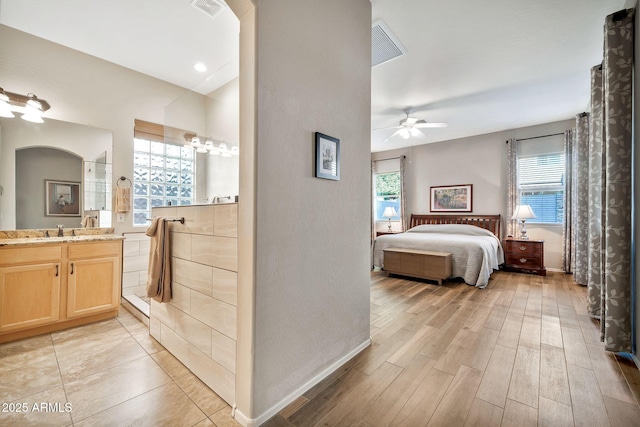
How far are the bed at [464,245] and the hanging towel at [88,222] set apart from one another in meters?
4.15

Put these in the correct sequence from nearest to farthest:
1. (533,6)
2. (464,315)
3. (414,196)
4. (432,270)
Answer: (533,6), (464,315), (432,270), (414,196)

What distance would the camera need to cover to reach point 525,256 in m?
4.77

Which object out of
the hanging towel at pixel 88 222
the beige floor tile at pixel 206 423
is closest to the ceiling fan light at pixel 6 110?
the hanging towel at pixel 88 222

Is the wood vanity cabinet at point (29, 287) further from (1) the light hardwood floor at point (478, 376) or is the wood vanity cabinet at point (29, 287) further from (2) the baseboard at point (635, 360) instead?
(2) the baseboard at point (635, 360)

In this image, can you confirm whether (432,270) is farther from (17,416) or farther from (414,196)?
(17,416)

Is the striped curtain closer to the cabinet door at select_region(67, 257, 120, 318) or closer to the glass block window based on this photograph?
the glass block window

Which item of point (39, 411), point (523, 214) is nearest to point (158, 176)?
point (39, 411)

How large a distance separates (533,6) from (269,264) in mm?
2964

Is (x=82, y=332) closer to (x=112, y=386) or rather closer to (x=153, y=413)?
(x=112, y=386)

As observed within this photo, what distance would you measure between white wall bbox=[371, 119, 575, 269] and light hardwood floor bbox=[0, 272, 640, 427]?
3021 mm

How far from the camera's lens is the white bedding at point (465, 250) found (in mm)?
3889

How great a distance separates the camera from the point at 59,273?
2430 mm

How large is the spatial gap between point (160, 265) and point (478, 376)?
7.96 ft

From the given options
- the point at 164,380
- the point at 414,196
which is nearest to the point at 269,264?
the point at 164,380
